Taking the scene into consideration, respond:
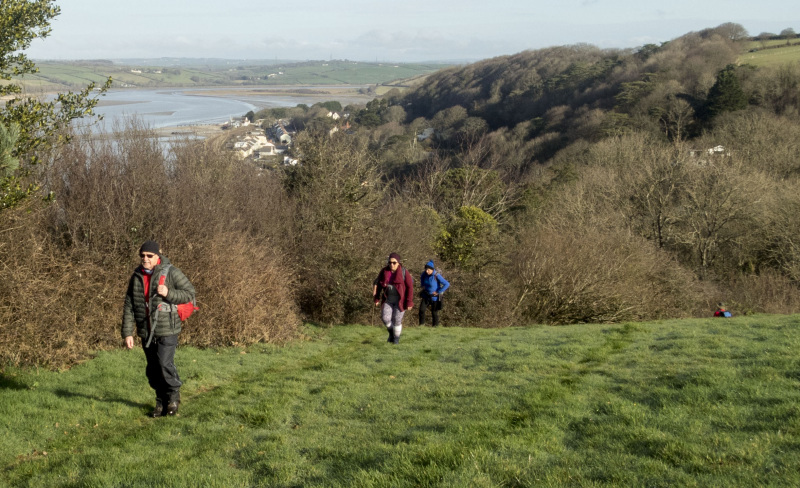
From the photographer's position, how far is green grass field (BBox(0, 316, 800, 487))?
18.0 ft

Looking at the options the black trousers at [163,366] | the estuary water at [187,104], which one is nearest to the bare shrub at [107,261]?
the black trousers at [163,366]

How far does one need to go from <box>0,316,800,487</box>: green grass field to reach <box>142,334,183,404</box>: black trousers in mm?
400

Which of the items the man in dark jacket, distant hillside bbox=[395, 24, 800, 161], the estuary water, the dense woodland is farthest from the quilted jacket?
distant hillside bbox=[395, 24, 800, 161]

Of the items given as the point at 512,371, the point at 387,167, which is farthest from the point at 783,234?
the point at 387,167

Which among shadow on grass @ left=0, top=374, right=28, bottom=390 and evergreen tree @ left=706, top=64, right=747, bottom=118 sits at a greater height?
evergreen tree @ left=706, top=64, right=747, bottom=118

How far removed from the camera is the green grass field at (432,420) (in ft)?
18.0

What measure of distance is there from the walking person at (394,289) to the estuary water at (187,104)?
15019 millimetres

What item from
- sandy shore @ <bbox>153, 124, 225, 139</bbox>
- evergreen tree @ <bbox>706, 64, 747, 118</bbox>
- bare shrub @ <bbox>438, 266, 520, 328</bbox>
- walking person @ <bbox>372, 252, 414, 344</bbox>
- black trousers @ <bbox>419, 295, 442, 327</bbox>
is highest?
evergreen tree @ <bbox>706, 64, 747, 118</bbox>

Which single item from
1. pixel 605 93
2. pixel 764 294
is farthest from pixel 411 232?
pixel 605 93

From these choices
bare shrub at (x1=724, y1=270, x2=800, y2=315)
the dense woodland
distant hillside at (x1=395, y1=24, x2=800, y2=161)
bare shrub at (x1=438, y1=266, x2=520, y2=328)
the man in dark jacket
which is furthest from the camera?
distant hillside at (x1=395, y1=24, x2=800, y2=161)

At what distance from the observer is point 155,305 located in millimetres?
7695

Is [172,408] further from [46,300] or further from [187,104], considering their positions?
[187,104]

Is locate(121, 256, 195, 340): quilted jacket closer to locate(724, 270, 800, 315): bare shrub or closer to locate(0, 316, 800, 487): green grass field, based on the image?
locate(0, 316, 800, 487): green grass field

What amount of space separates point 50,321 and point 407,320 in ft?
38.9
